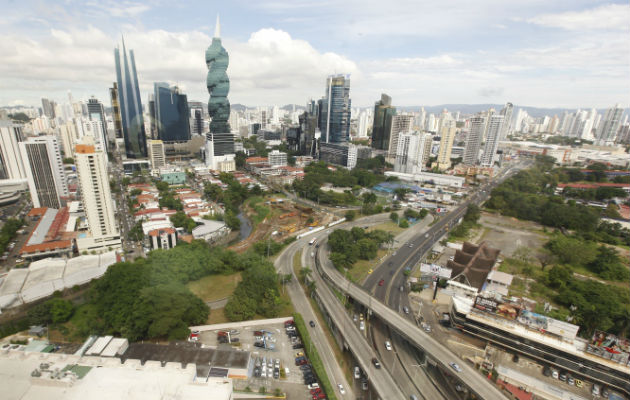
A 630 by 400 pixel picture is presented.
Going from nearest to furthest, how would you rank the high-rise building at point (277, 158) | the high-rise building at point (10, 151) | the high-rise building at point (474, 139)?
the high-rise building at point (10, 151) → the high-rise building at point (277, 158) → the high-rise building at point (474, 139)

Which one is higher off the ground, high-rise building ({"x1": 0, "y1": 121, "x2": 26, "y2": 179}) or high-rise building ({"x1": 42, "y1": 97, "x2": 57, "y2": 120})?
high-rise building ({"x1": 42, "y1": 97, "x2": 57, "y2": 120})

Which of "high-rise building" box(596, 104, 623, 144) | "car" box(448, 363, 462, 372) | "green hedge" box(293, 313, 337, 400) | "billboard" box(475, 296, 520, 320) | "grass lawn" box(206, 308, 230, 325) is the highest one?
"high-rise building" box(596, 104, 623, 144)

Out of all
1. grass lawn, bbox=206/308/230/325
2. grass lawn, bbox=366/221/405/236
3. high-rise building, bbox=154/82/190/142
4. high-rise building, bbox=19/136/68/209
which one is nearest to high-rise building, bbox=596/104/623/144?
grass lawn, bbox=366/221/405/236

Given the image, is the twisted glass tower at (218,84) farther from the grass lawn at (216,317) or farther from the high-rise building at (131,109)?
the grass lawn at (216,317)

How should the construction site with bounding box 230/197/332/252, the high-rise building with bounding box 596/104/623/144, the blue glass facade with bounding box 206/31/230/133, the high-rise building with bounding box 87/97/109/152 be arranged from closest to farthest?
the construction site with bounding box 230/197/332/252 → the blue glass facade with bounding box 206/31/230/133 → the high-rise building with bounding box 87/97/109/152 → the high-rise building with bounding box 596/104/623/144

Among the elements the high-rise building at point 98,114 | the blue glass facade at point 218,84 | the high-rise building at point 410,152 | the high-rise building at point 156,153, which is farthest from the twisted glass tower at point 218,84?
the high-rise building at point 410,152

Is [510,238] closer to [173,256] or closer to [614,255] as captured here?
[614,255]

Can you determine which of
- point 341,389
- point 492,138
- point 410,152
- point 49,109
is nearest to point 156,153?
point 49,109

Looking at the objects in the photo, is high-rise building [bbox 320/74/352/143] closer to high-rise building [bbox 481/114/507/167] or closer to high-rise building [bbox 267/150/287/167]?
high-rise building [bbox 267/150/287/167]
